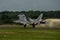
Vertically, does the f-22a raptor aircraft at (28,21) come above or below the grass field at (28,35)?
below

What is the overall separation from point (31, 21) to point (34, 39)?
57216 millimetres

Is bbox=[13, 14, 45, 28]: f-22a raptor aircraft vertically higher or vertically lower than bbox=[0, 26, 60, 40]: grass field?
lower

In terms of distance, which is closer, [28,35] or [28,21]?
[28,35]

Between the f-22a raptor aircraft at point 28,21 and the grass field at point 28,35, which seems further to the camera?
the f-22a raptor aircraft at point 28,21

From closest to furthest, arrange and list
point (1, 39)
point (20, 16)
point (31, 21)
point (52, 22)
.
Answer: point (1, 39) → point (31, 21) → point (20, 16) → point (52, 22)

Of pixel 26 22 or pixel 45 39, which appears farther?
pixel 26 22

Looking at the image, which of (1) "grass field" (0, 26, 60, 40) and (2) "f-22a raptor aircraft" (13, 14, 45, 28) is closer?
(1) "grass field" (0, 26, 60, 40)

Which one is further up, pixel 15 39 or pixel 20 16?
pixel 15 39

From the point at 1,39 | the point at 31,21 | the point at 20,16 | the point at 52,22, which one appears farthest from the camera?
the point at 52,22

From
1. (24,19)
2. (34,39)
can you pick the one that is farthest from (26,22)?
(34,39)

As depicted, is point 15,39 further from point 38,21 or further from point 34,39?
point 38,21

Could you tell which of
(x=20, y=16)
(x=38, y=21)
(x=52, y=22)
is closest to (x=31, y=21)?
(x=38, y=21)

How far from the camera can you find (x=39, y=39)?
45031mm

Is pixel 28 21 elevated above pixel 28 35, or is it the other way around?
pixel 28 35
